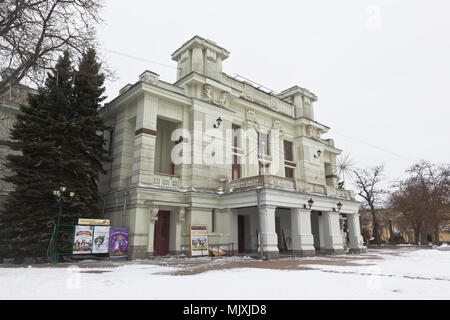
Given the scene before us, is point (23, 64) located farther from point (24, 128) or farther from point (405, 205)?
point (405, 205)

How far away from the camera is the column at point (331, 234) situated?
24.2 metres

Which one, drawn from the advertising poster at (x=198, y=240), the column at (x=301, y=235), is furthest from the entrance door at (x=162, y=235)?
the column at (x=301, y=235)

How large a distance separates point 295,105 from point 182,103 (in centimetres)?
1444

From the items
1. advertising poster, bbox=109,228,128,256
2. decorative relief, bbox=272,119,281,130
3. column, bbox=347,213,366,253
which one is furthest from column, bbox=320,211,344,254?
advertising poster, bbox=109,228,128,256

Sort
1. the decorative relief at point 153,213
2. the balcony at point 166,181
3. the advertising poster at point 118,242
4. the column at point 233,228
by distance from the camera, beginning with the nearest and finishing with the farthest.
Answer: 1. the advertising poster at point 118,242
2. the decorative relief at point 153,213
3. the balcony at point 166,181
4. the column at point 233,228

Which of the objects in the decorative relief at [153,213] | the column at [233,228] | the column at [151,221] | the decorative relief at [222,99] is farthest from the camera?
the decorative relief at [222,99]

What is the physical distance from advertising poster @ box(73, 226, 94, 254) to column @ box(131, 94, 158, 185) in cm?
440

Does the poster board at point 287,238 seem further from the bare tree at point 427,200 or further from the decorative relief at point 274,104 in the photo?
the bare tree at point 427,200

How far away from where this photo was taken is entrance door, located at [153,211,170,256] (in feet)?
70.2

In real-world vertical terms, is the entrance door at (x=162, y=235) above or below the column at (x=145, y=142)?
below

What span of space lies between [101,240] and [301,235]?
43.2 feet

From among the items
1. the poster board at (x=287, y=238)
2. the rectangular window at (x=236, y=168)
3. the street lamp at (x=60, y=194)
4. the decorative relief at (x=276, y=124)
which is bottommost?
the poster board at (x=287, y=238)

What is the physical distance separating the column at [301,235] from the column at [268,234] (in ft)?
8.40

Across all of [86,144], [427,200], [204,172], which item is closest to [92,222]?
[86,144]
